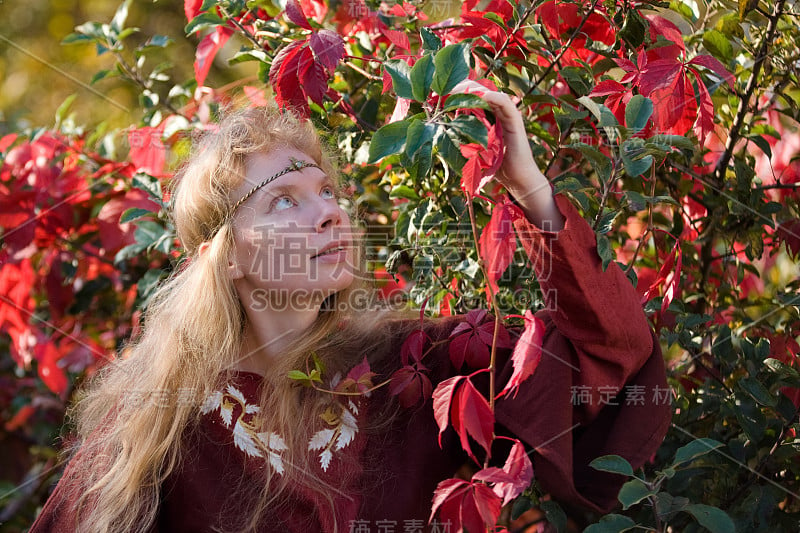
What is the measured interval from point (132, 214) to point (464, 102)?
3.09 feet

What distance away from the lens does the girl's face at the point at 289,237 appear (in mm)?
1142

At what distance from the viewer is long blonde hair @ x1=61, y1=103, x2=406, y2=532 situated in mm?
1147

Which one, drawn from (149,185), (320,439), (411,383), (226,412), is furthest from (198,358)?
(149,185)

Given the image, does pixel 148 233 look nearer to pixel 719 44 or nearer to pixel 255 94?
pixel 255 94

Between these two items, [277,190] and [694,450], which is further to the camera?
[277,190]

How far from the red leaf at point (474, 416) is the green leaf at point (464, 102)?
31 cm

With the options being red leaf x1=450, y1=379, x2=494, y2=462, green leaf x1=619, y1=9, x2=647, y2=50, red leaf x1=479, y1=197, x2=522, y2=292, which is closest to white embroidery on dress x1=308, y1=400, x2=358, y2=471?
red leaf x1=450, y1=379, x2=494, y2=462

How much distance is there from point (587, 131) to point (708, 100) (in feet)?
0.72

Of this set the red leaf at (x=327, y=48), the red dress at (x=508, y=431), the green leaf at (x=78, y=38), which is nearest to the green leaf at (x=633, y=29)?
the red dress at (x=508, y=431)

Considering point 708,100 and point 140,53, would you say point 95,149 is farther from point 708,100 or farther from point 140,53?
point 708,100

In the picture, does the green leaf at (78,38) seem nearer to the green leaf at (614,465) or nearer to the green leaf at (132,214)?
the green leaf at (132,214)

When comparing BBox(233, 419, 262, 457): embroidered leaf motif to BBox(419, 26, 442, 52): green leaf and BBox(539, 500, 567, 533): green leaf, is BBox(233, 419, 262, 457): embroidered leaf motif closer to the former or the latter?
BBox(539, 500, 567, 533): green leaf

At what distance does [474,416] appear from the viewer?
2.88ft

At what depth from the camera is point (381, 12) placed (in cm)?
Result: 143
